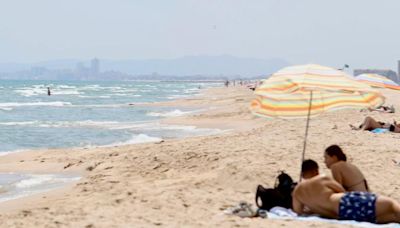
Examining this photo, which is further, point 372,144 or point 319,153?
point 372,144

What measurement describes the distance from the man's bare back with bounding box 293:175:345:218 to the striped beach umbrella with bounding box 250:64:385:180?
116cm

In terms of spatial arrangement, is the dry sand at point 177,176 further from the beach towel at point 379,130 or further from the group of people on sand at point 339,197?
the beach towel at point 379,130

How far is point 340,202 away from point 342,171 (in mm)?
504

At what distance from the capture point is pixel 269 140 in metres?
14.0

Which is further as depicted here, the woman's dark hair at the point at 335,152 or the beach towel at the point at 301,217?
the woman's dark hair at the point at 335,152

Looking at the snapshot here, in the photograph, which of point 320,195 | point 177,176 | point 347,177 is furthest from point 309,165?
point 177,176

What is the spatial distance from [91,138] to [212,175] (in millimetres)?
10771

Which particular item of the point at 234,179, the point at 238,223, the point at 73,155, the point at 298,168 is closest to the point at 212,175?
the point at 234,179

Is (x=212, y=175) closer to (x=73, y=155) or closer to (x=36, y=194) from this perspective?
(x=36, y=194)

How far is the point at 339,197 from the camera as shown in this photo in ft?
21.0

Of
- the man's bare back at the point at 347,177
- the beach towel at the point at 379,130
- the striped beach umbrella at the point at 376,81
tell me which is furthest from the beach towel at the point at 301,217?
the beach towel at the point at 379,130

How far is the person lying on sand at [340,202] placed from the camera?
247 inches

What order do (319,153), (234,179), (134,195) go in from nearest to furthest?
1. (134,195)
2. (234,179)
3. (319,153)

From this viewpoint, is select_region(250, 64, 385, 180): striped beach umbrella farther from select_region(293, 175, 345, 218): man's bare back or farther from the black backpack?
select_region(293, 175, 345, 218): man's bare back
